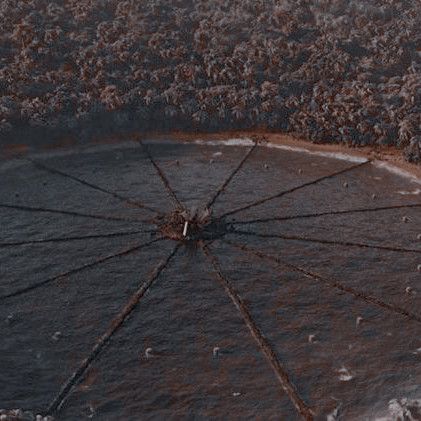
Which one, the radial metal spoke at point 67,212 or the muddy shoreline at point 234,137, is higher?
the muddy shoreline at point 234,137

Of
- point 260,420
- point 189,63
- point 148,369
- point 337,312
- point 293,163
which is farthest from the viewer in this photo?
point 189,63

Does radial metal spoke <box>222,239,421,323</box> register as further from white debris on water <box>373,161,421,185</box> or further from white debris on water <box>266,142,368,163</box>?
white debris on water <box>266,142,368,163</box>

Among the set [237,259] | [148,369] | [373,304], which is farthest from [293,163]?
[148,369]

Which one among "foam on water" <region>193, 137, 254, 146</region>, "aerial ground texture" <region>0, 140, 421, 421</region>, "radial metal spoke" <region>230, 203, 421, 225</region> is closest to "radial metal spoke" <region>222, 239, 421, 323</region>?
"aerial ground texture" <region>0, 140, 421, 421</region>

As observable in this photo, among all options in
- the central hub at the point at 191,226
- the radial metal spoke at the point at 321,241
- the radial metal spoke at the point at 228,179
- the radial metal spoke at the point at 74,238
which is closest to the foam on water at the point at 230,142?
the radial metal spoke at the point at 228,179

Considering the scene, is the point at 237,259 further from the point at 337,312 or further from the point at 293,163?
the point at 293,163

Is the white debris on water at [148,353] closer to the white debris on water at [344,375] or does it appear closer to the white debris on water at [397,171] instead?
the white debris on water at [344,375]
